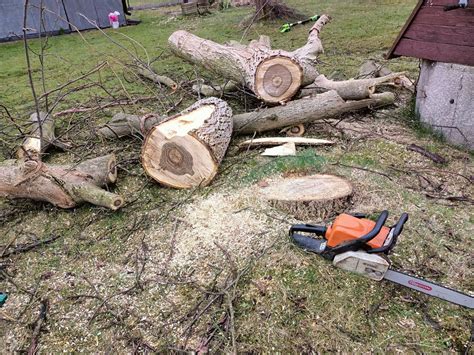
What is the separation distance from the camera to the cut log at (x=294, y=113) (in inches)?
171

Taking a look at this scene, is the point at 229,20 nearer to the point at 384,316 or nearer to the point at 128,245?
the point at 128,245

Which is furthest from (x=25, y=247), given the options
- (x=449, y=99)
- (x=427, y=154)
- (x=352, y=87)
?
(x=449, y=99)

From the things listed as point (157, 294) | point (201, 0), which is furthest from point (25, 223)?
point (201, 0)

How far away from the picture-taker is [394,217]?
2977mm

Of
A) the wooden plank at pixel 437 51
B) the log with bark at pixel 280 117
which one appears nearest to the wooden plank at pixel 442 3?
the wooden plank at pixel 437 51

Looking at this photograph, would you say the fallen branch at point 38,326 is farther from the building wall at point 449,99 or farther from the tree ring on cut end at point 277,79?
the building wall at point 449,99

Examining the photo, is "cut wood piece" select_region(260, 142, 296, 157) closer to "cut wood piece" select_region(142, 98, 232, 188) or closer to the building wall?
"cut wood piece" select_region(142, 98, 232, 188)

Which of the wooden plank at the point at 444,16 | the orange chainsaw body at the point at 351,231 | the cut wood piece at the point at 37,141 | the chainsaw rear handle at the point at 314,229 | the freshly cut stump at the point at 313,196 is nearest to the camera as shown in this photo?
the orange chainsaw body at the point at 351,231

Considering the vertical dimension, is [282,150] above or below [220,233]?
above

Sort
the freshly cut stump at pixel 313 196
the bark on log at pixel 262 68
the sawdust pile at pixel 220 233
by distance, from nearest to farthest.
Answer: the sawdust pile at pixel 220 233 → the freshly cut stump at pixel 313 196 → the bark on log at pixel 262 68

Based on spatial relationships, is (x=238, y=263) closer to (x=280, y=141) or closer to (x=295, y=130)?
(x=280, y=141)

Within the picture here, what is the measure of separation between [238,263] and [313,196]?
85cm

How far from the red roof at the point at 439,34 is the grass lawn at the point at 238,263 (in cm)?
85

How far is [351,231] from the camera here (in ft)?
7.54
